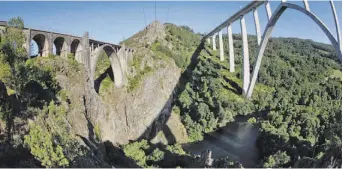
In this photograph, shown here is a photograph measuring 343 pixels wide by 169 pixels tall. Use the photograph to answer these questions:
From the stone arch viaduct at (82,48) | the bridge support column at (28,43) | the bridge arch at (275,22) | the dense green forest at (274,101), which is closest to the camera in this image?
the bridge support column at (28,43)

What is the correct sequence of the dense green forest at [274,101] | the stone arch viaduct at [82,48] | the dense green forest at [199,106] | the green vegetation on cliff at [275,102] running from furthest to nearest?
the green vegetation on cliff at [275,102] < the dense green forest at [274,101] < the stone arch viaduct at [82,48] < the dense green forest at [199,106]

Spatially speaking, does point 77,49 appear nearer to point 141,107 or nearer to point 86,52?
point 86,52

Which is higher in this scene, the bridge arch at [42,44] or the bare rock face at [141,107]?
the bridge arch at [42,44]

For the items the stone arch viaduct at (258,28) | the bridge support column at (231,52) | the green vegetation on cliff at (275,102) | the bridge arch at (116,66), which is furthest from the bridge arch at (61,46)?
the bridge support column at (231,52)

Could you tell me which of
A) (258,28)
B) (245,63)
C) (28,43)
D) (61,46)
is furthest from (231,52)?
(28,43)

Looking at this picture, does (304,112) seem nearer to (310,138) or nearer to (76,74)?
(310,138)

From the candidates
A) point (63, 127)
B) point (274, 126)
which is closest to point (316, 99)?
point (274, 126)

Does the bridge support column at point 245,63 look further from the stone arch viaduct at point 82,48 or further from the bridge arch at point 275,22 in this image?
the stone arch viaduct at point 82,48
